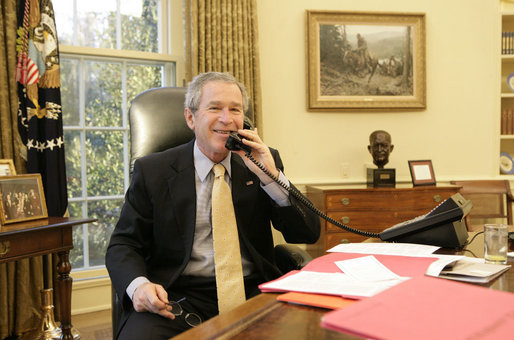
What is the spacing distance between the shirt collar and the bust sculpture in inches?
83.2

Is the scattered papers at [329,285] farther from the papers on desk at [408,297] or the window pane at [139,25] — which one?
the window pane at [139,25]

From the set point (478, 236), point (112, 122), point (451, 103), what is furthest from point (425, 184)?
point (112, 122)

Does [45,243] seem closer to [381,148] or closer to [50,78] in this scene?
[50,78]

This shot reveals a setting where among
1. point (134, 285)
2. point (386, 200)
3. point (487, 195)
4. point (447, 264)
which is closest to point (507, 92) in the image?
point (487, 195)

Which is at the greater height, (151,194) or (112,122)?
(112,122)

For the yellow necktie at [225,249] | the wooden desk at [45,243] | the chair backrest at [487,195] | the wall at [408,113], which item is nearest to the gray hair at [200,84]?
the yellow necktie at [225,249]

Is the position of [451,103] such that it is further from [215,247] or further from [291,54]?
[215,247]

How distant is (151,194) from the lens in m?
1.68

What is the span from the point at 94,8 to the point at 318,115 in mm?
1928

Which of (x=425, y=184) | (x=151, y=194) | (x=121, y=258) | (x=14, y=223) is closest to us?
Answer: (x=121, y=258)

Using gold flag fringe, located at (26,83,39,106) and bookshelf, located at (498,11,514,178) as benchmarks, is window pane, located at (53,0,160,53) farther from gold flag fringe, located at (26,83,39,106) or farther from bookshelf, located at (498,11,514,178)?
bookshelf, located at (498,11,514,178)

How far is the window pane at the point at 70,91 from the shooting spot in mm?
3258

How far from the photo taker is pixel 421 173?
3619mm

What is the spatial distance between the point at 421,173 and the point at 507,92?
137 cm
